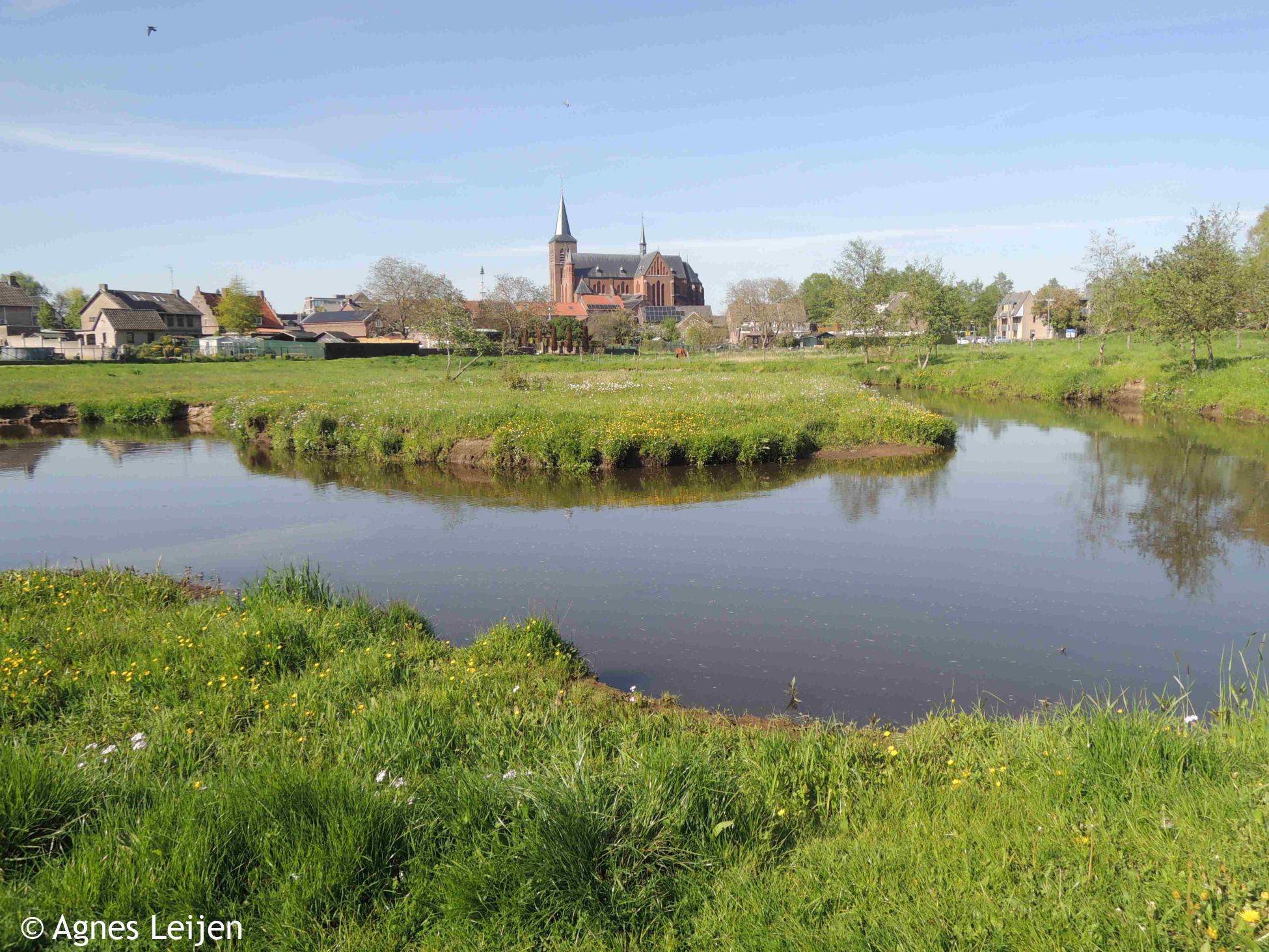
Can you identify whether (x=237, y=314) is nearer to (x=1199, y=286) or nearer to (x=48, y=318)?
(x=48, y=318)

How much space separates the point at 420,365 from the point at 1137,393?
3874 cm

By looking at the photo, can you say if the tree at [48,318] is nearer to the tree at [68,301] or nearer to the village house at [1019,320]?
the tree at [68,301]

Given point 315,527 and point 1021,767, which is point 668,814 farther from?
point 315,527

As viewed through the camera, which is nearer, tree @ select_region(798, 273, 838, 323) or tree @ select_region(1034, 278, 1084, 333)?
tree @ select_region(1034, 278, 1084, 333)

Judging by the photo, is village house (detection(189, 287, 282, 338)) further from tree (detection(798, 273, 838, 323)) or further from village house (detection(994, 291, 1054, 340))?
village house (detection(994, 291, 1054, 340))

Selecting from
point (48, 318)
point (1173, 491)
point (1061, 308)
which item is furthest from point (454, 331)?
point (48, 318)

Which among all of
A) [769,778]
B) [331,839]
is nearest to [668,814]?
[769,778]

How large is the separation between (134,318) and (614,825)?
96.2m

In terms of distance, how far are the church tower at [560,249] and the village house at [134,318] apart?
5677 centimetres

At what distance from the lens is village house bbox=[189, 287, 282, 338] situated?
98688mm

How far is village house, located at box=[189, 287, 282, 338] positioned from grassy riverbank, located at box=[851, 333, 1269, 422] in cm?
7660

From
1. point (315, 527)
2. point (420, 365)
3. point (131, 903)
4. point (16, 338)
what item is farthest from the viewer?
point (16, 338)

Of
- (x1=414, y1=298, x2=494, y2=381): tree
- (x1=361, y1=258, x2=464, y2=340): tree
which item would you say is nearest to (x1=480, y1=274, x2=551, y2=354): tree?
(x1=361, y1=258, x2=464, y2=340): tree

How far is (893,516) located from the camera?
47.5 ft
